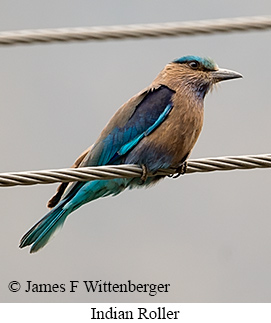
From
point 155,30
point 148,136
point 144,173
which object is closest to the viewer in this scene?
point 155,30

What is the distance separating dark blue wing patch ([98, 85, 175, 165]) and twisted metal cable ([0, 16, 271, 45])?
4.89 feet

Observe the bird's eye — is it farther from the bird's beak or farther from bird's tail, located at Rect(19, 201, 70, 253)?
bird's tail, located at Rect(19, 201, 70, 253)

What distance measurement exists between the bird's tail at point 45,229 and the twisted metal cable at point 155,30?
1983 mm

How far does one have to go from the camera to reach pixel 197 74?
647cm

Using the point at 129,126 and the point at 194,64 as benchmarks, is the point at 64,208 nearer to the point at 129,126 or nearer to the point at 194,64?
the point at 129,126

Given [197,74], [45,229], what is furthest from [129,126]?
[45,229]

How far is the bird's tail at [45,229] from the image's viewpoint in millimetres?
6184

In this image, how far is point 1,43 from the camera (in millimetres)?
4641

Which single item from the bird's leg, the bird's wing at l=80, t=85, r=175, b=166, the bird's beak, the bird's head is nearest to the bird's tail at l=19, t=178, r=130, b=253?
the bird's wing at l=80, t=85, r=175, b=166

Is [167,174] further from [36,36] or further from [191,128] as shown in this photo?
[36,36]

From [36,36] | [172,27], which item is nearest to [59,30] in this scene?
[36,36]

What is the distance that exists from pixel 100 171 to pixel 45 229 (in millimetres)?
1703

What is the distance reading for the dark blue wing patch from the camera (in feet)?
19.7

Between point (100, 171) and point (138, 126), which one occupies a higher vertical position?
point (138, 126)
